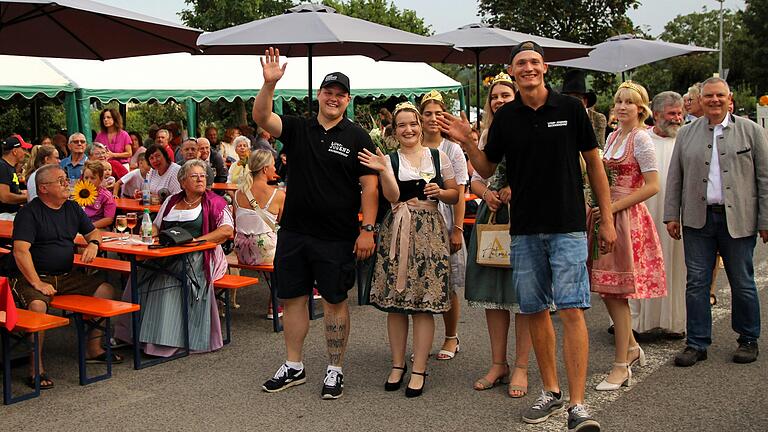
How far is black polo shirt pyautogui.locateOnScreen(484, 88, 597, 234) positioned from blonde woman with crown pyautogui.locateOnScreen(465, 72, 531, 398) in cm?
66

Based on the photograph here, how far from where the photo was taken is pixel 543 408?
4.73 m

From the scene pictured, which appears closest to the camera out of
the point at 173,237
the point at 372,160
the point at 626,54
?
the point at 372,160

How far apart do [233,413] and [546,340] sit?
184cm

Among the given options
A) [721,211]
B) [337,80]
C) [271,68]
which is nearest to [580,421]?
[721,211]

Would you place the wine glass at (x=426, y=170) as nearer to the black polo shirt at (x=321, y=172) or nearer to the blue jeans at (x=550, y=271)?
the black polo shirt at (x=321, y=172)

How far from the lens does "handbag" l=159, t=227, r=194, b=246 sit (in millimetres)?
6180

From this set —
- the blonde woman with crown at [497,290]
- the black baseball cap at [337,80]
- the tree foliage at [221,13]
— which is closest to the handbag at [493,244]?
the blonde woman with crown at [497,290]

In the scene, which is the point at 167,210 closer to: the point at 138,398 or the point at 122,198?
the point at 138,398

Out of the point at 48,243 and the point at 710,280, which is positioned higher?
the point at 48,243

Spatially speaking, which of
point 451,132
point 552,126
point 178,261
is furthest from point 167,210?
point 552,126

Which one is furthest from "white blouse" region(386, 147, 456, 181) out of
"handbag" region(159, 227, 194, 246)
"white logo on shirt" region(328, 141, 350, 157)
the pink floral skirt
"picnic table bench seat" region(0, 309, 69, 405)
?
"picnic table bench seat" region(0, 309, 69, 405)

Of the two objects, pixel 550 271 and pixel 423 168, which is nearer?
pixel 550 271

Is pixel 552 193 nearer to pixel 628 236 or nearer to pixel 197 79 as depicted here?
pixel 628 236

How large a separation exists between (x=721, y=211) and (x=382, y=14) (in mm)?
40322
